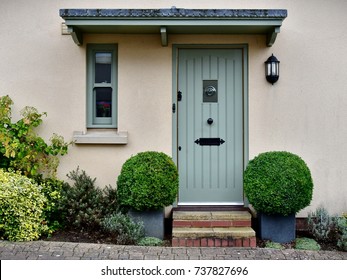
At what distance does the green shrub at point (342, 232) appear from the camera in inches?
260

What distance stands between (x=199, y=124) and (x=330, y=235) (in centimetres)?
278

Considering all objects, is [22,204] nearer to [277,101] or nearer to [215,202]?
[215,202]

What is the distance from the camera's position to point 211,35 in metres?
7.68

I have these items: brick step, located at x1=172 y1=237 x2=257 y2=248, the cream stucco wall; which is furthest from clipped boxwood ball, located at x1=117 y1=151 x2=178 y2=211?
the cream stucco wall

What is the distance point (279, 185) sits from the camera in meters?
6.63

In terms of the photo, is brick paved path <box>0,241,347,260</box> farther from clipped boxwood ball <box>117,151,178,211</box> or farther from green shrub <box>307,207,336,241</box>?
clipped boxwood ball <box>117,151,178,211</box>

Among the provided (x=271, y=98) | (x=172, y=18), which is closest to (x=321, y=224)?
(x=271, y=98)

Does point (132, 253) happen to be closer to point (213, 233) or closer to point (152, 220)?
point (152, 220)

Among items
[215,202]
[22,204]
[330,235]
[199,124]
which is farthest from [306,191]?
[22,204]

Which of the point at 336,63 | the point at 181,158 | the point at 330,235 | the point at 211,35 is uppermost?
the point at 211,35

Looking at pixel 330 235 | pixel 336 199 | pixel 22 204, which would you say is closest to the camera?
pixel 22 204

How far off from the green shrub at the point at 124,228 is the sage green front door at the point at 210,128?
1.18 metres

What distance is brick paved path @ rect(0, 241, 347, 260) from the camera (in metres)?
5.98

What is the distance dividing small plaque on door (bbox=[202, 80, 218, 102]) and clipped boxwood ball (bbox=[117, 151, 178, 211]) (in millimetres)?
1474
